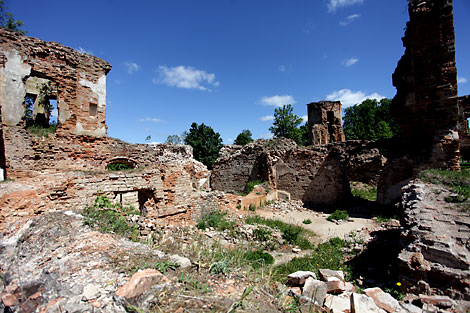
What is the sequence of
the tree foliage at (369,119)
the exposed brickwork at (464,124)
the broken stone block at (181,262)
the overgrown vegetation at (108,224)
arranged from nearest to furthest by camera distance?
1. the broken stone block at (181,262)
2. the overgrown vegetation at (108,224)
3. the exposed brickwork at (464,124)
4. the tree foliage at (369,119)

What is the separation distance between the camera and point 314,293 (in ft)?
11.2

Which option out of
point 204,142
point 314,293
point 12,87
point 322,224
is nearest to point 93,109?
point 12,87

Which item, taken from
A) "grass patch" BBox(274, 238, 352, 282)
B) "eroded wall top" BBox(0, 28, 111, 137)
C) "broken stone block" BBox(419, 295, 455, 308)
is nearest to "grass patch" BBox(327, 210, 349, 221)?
"grass patch" BBox(274, 238, 352, 282)

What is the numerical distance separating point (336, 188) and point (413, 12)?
9.89 metres

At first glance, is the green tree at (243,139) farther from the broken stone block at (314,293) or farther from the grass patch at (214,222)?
the broken stone block at (314,293)

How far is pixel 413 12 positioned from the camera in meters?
11.3

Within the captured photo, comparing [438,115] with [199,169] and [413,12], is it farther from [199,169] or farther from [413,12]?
[199,169]

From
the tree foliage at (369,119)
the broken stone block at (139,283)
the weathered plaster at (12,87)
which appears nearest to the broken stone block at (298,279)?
the broken stone block at (139,283)

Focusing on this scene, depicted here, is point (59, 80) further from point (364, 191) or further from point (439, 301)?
point (364, 191)

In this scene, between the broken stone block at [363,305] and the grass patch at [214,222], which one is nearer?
the broken stone block at [363,305]

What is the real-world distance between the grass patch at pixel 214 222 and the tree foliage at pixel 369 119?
28.8 metres

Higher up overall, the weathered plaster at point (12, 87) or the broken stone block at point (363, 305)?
the weathered plaster at point (12, 87)

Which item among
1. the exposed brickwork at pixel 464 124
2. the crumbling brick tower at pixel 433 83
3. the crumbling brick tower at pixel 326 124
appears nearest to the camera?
the crumbling brick tower at pixel 433 83

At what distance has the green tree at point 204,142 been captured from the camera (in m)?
34.9
